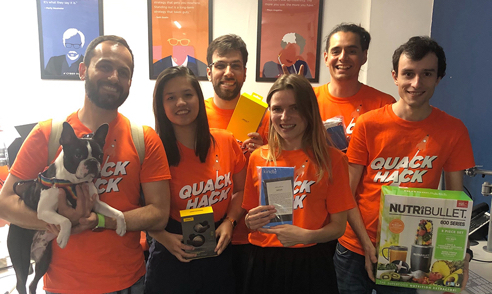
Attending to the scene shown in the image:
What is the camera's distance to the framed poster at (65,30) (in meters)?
2.95

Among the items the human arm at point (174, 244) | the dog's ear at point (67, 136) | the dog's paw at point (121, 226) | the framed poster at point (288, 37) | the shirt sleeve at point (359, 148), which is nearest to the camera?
the dog's ear at point (67, 136)

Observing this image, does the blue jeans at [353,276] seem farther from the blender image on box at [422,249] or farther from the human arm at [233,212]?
the human arm at [233,212]

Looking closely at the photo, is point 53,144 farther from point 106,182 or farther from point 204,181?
point 204,181

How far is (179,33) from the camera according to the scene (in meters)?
2.99

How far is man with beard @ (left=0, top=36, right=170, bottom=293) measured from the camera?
1.25m

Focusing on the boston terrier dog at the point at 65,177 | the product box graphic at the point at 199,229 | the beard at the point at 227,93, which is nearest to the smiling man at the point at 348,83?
the beard at the point at 227,93

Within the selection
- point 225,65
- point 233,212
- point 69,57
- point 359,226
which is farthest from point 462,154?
point 69,57

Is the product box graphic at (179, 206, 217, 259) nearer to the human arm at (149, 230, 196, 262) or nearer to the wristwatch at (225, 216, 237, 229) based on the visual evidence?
the human arm at (149, 230, 196, 262)

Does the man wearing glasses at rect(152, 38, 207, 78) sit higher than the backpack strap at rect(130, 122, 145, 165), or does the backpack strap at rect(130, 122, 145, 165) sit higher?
the man wearing glasses at rect(152, 38, 207, 78)

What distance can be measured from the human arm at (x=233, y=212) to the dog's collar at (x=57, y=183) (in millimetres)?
672

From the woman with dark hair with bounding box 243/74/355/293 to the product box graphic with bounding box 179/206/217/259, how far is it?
0.24m

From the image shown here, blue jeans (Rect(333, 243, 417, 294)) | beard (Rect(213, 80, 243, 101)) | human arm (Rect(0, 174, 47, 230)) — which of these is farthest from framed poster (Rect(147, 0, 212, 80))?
blue jeans (Rect(333, 243, 417, 294))

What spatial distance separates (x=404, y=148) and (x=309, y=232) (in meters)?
0.67

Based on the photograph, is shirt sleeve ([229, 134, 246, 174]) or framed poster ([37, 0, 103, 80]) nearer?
shirt sleeve ([229, 134, 246, 174])
